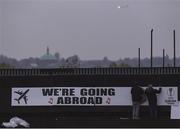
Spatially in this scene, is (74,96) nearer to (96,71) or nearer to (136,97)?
(96,71)

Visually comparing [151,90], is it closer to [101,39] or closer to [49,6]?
[101,39]

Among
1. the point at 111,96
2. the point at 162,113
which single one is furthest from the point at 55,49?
the point at 162,113

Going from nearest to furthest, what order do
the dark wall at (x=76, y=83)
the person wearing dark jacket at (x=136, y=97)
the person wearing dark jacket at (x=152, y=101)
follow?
the person wearing dark jacket at (x=136, y=97), the person wearing dark jacket at (x=152, y=101), the dark wall at (x=76, y=83)

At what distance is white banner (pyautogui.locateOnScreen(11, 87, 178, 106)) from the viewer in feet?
89.3

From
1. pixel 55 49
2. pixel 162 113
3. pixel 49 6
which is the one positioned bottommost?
pixel 162 113

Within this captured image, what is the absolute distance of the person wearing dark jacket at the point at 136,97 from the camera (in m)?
26.5

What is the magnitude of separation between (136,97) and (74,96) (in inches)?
97.3

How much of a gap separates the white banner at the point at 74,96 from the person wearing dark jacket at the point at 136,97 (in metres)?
0.51

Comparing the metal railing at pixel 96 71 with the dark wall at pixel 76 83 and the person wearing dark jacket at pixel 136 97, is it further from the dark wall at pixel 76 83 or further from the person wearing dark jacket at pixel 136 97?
the person wearing dark jacket at pixel 136 97

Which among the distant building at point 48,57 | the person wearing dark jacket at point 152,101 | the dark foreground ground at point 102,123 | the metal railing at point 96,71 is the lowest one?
the dark foreground ground at point 102,123

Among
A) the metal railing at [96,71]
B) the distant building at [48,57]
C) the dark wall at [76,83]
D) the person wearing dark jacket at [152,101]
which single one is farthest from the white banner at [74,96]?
the distant building at [48,57]

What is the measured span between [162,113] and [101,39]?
12.2 feet

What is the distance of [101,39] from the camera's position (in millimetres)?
27469

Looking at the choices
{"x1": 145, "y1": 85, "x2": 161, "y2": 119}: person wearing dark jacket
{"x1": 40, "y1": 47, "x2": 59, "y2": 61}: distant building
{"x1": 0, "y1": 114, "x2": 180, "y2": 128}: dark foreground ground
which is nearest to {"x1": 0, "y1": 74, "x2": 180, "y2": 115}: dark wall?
{"x1": 145, "y1": 85, "x2": 161, "y2": 119}: person wearing dark jacket
